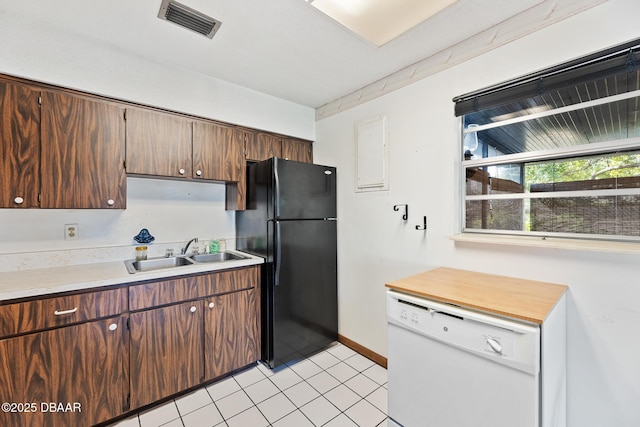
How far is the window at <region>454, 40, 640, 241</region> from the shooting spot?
1367 millimetres

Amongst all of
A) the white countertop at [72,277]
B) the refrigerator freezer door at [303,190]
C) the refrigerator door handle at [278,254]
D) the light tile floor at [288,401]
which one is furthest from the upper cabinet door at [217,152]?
the light tile floor at [288,401]

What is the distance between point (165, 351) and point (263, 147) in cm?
192

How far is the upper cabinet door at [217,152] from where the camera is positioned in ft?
7.64

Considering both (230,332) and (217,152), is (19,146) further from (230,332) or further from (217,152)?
(230,332)

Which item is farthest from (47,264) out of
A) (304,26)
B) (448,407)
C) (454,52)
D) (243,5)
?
(454,52)

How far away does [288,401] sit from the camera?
1.92m

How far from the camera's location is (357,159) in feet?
8.54

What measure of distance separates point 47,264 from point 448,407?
2.71m

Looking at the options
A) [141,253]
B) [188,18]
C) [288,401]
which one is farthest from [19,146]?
[288,401]

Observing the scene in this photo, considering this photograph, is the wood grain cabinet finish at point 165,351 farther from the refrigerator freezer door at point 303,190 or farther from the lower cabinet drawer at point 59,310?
the refrigerator freezer door at point 303,190

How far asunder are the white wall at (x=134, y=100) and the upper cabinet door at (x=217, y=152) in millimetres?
122

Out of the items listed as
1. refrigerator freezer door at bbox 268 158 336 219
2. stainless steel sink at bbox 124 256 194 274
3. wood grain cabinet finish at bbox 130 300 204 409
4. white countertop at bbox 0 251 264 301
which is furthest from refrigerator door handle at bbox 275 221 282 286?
stainless steel sink at bbox 124 256 194 274

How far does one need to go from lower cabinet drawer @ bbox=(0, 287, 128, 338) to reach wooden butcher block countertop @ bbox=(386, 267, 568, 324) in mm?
1711

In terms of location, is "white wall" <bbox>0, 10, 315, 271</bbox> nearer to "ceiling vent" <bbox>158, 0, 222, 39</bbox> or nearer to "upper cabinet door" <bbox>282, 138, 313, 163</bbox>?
"upper cabinet door" <bbox>282, 138, 313, 163</bbox>
